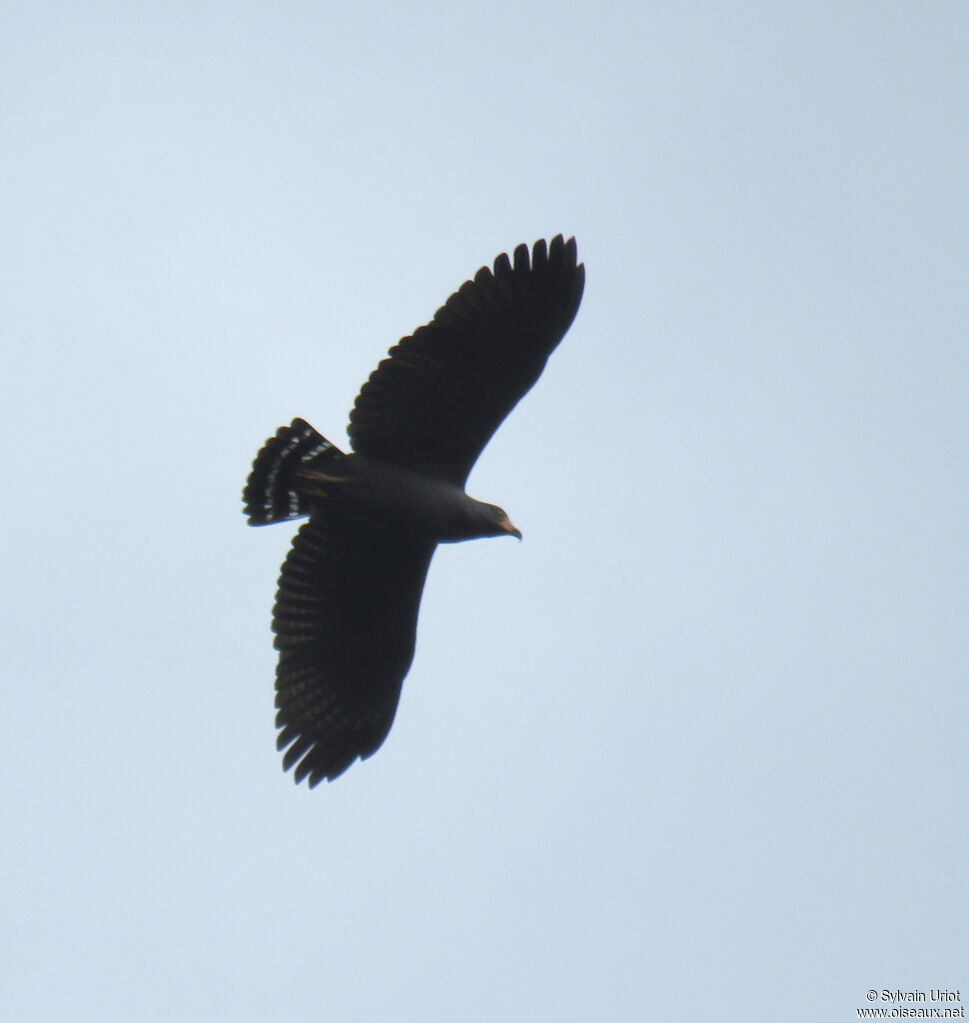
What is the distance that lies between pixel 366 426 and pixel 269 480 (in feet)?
2.52

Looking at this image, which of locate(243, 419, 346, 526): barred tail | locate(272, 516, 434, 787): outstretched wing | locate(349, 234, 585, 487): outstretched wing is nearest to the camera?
locate(349, 234, 585, 487): outstretched wing

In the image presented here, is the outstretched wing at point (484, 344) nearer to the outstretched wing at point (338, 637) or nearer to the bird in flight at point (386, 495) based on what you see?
the bird in flight at point (386, 495)

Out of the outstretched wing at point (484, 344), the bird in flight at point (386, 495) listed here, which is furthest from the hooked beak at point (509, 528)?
the outstretched wing at point (484, 344)

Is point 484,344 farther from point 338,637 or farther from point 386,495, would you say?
point 338,637

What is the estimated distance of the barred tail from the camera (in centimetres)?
1048

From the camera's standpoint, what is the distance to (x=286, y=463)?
34.4ft

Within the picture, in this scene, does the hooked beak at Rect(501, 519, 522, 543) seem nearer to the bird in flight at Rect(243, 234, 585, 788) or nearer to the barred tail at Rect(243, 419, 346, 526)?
the bird in flight at Rect(243, 234, 585, 788)

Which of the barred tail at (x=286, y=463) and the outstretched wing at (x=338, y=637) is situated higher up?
the barred tail at (x=286, y=463)

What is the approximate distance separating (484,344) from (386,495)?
3.98ft

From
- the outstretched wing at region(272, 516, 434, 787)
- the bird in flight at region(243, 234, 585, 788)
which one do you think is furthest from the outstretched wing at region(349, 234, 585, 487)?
the outstretched wing at region(272, 516, 434, 787)

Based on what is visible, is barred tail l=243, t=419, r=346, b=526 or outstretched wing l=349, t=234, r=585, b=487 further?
barred tail l=243, t=419, r=346, b=526

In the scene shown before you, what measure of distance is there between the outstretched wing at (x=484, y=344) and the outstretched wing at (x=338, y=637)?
1.02 metres

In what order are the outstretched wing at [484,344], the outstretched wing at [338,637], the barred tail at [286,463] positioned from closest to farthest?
the outstretched wing at [484,344], the barred tail at [286,463], the outstretched wing at [338,637]

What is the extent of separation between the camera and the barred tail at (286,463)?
34.4 feet
